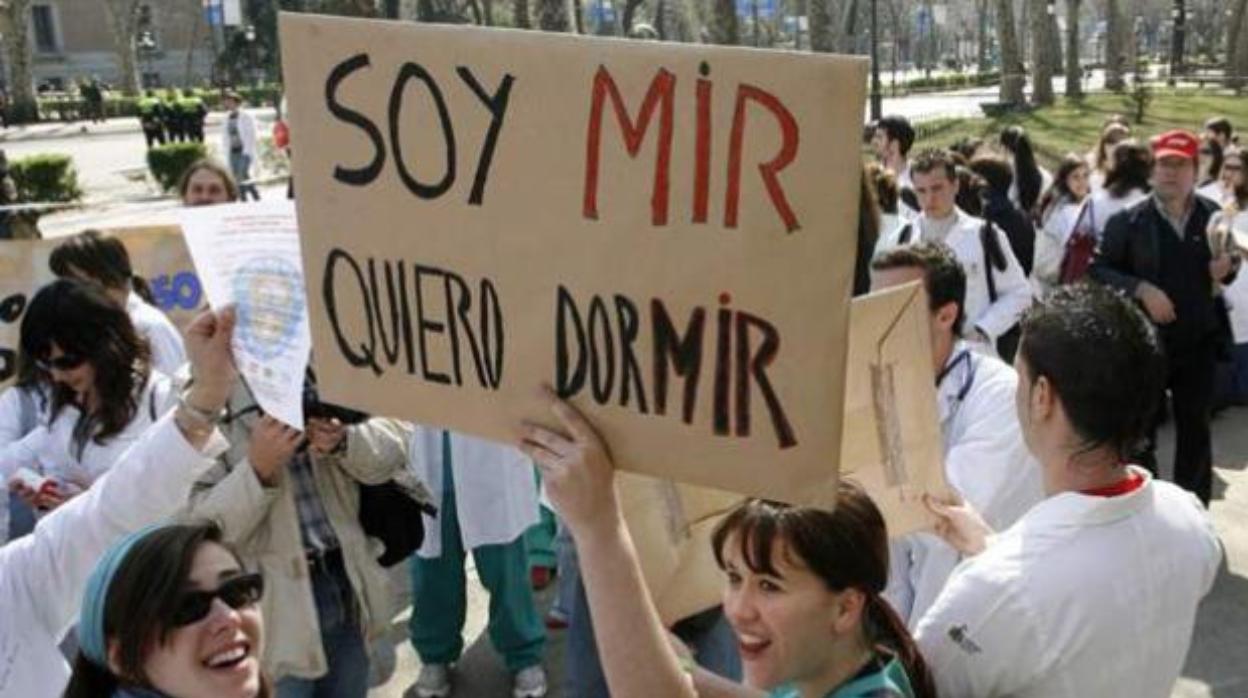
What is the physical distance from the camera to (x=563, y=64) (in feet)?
5.03

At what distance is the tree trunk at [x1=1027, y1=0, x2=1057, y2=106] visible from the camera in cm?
2798

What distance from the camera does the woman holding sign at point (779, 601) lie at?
164 cm

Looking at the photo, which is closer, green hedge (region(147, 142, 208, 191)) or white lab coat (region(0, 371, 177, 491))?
white lab coat (region(0, 371, 177, 491))

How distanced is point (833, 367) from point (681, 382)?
0.20 m

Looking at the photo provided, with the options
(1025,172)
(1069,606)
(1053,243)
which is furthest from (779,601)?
(1025,172)

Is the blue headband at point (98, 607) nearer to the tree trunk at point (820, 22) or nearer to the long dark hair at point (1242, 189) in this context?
the long dark hair at point (1242, 189)

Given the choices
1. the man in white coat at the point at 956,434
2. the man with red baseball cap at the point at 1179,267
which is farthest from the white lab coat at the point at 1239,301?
the man in white coat at the point at 956,434

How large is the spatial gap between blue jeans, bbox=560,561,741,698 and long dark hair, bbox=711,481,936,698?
1280mm

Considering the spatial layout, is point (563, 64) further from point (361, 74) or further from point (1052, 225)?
point (1052, 225)

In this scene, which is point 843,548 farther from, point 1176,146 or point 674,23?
point 674,23

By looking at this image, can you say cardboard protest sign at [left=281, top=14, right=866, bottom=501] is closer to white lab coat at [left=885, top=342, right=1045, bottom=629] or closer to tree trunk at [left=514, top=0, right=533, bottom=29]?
white lab coat at [left=885, top=342, right=1045, bottom=629]

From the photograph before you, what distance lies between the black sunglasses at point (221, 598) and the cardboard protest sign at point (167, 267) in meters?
3.40

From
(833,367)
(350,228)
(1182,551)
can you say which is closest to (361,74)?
(350,228)

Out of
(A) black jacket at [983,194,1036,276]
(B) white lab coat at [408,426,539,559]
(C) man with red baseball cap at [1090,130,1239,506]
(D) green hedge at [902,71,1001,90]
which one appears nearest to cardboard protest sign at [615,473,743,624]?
(B) white lab coat at [408,426,539,559]
